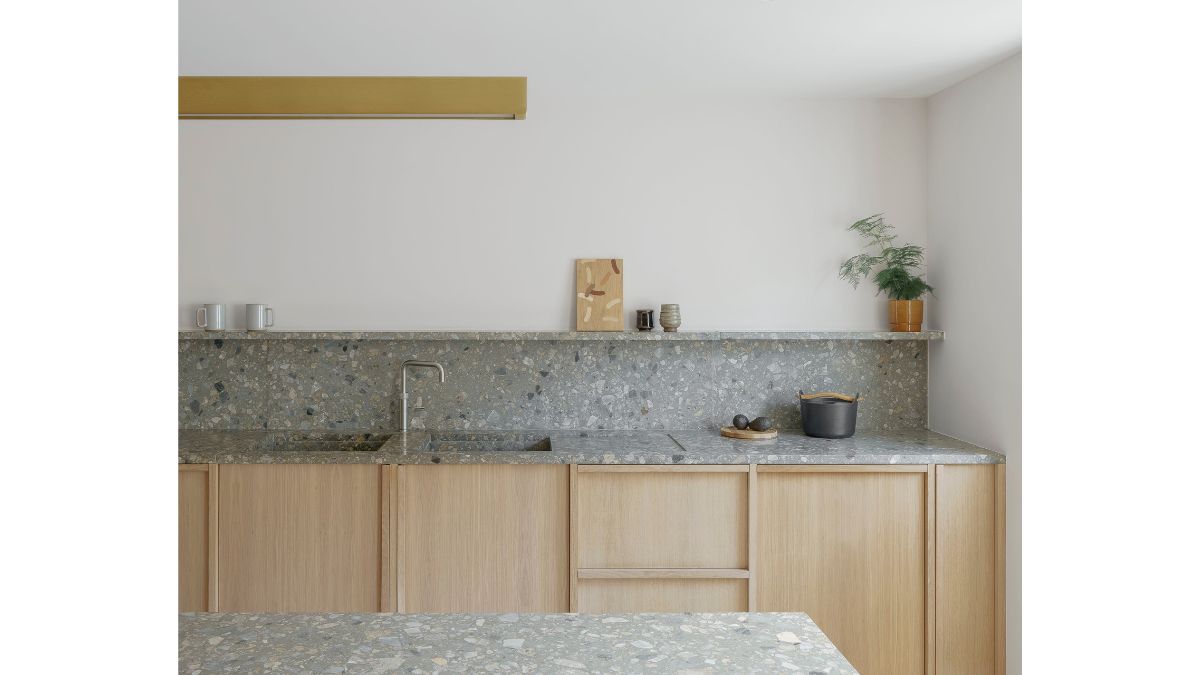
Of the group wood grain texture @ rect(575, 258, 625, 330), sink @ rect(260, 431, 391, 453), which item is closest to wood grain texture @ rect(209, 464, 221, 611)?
sink @ rect(260, 431, 391, 453)

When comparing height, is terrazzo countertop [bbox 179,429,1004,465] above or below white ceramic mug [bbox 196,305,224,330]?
below

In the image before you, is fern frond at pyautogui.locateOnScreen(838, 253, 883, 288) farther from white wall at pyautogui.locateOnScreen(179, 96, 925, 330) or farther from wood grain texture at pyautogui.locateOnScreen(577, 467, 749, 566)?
wood grain texture at pyautogui.locateOnScreen(577, 467, 749, 566)

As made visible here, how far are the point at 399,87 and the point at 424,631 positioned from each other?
6.23 ft

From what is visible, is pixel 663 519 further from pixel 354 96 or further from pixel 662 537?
pixel 354 96

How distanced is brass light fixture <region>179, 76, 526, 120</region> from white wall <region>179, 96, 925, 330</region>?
0.78m

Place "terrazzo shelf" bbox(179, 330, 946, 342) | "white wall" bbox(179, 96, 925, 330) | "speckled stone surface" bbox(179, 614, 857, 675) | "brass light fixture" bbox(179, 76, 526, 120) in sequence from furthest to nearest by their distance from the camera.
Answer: "white wall" bbox(179, 96, 925, 330) < "terrazzo shelf" bbox(179, 330, 946, 342) < "brass light fixture" bbox(179, 76, 526, 120) < "speckled stone surface" bbox(179, 614, 857, 675)

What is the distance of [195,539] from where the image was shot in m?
2.78

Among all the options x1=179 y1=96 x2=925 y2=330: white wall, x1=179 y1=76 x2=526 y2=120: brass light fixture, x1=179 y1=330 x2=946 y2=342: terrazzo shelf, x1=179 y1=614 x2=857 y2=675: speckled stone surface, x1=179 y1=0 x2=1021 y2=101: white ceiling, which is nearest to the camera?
x1=179 y1=614 x2=857 y2=675: speckled stone surface

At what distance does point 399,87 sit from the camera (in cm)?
251

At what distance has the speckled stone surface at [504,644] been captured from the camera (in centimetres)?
98

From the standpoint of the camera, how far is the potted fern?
3264 millimetres
